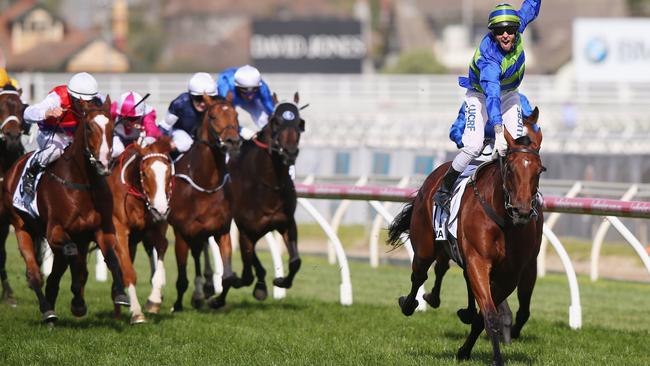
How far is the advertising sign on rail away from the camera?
5538cm

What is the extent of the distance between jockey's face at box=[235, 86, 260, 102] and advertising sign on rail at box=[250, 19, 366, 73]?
43750 millimetres

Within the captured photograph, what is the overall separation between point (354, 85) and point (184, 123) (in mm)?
28386

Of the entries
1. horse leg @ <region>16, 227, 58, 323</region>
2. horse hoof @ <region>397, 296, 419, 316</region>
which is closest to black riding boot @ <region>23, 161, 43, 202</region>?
horse leg @ <region>16, 227, 58, 323</region>

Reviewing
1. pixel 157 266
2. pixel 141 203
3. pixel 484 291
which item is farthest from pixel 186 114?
pixel 484 291

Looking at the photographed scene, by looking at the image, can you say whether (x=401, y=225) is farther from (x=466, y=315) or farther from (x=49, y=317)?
(x=49, y=317)

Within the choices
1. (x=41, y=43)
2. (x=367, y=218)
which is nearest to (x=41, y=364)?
(x=367, y=218)

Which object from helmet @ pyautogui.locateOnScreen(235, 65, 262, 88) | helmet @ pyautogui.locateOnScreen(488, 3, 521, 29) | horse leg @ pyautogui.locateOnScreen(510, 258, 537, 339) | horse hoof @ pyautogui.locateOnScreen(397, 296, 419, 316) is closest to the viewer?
helmet @ pyautogui.locateOnScreen(488, 3, 521, 29)

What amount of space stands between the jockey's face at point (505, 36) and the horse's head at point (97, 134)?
2815 millimetres

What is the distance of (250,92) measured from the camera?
11.6 m

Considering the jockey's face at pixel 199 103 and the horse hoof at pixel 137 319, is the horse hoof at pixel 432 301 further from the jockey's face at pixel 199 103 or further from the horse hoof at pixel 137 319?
the jockey's face at pixel 199 103

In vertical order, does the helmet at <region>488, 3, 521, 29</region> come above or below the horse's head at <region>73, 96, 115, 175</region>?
above

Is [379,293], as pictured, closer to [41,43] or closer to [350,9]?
[41,43]

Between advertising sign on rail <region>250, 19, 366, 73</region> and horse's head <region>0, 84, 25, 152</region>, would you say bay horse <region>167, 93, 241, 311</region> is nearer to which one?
horse's head <region>0, 84, 25, 152</region>

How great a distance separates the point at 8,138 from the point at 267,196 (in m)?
2.21
